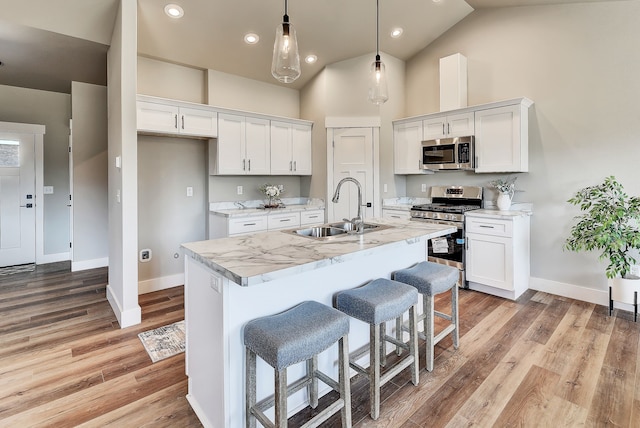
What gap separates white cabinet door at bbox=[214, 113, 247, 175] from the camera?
4035 mm

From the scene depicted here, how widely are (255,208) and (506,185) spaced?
3.26m

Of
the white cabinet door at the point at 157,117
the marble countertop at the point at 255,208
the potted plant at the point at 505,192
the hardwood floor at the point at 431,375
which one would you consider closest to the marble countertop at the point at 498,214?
the potted plant at the point at 505,192

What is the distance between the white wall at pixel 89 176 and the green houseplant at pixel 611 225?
6223 millimetres

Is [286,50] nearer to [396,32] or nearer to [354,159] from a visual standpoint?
[354,159]

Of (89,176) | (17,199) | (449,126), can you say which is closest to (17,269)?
(17,199)

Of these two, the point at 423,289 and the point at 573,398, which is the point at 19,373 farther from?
the point at 573,398

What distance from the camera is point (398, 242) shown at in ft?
6.49

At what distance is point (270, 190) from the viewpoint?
4.55m

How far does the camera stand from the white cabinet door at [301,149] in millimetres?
4781

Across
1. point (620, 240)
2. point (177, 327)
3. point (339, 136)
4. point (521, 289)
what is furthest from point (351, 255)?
point (339, 136)

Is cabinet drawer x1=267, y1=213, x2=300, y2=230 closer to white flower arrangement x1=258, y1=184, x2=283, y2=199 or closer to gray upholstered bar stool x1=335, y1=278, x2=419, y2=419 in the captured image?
white flower arrangement x1=258, y1=184, x2=283, y2=199

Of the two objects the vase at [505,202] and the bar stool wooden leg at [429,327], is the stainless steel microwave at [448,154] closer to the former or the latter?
the vase at [505,202]

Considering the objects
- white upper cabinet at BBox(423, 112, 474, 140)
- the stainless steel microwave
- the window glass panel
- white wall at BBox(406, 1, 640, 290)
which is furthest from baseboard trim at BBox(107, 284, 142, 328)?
white wall at BBox(406, 1, 640, 290)

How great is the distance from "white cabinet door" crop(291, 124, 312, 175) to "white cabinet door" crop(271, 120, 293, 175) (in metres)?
0.07
